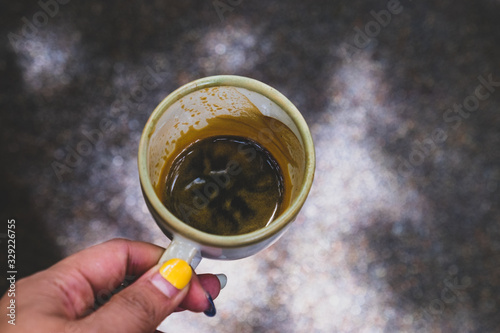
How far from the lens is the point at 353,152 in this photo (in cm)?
107

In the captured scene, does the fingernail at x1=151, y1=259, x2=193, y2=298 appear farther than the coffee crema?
No

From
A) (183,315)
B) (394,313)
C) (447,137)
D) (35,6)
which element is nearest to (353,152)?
(447,137)

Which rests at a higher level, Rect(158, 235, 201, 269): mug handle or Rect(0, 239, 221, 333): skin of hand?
Rect(158, 235, 201, 269): mug handle

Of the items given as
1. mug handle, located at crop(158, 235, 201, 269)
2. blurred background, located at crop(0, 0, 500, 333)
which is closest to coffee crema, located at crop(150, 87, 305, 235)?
mug handle, located at crop(158, 235, 201, 269)

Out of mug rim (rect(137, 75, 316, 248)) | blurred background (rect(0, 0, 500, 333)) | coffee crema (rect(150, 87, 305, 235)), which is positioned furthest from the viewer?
blurred background (rect(0, 0, 500, 333))

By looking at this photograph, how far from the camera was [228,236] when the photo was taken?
51 centimetres

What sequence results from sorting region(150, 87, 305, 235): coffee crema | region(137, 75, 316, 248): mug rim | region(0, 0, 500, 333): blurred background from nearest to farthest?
region(137, 75, 316, 248): mug rim < region(150, 87, 305, 235): coffee crema < region(0, 0, 500, 333): blurred background

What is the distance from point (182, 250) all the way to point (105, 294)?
0.19m

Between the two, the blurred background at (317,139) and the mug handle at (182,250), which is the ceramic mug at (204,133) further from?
the blurred background at (317,139)

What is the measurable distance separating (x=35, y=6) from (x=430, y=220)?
1.12 m

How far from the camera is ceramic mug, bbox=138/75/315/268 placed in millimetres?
513

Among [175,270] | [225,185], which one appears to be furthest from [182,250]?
[225,185]

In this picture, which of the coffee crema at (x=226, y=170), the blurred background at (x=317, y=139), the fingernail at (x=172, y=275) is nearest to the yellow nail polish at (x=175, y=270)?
the fingernail at (x=172, y=275)

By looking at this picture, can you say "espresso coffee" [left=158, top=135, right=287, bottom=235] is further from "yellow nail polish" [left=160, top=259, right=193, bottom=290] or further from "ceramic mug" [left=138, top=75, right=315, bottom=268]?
"yellow nail polish" [left=160, top=259, right=193, bottom=290]
